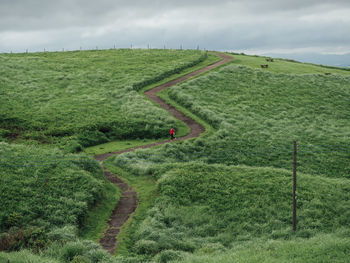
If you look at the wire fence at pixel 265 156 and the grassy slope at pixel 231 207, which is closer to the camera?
the grassy slope at pixel 231 207

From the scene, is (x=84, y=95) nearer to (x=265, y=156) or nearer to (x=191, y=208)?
(x=265, y=156)

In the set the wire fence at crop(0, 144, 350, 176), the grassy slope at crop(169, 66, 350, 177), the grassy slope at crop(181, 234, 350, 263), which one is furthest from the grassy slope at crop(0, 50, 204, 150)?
the grassy slope at crop(181, 234, 350, 263)

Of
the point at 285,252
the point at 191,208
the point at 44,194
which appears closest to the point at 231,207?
the point at 191,208

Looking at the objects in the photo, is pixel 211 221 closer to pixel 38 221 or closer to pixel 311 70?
pixel 38 221

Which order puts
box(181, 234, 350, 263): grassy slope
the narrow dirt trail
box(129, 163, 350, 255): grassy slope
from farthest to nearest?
box(129, 163, 350, 255): grassy slope → the narrow dirt trail → box(181, 234, 350, 263): grassy slope

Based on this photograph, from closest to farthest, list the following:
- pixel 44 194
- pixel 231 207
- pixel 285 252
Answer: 1. pixel 285 252
2. pixel 44 194
3. pixel 231 207

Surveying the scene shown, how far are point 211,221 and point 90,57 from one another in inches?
2336

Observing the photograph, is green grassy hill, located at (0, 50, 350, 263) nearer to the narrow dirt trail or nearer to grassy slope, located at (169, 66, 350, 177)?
grassy slope, located at (169, 66, 350, 177)

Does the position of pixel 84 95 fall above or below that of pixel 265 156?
above

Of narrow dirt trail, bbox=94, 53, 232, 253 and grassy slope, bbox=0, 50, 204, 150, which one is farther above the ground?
grassy slope, bbox=0, 50, 204, 150

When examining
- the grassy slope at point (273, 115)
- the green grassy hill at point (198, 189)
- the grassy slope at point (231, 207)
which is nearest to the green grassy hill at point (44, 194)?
the green grassy hill at point (198, 189)

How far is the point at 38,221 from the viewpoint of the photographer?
61.1ft

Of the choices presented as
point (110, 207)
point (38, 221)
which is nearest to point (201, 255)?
point (110, 207)

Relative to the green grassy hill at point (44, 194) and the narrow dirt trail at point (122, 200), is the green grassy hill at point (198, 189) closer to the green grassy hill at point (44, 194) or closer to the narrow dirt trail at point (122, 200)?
the green grassy hill at point (44, 194)
